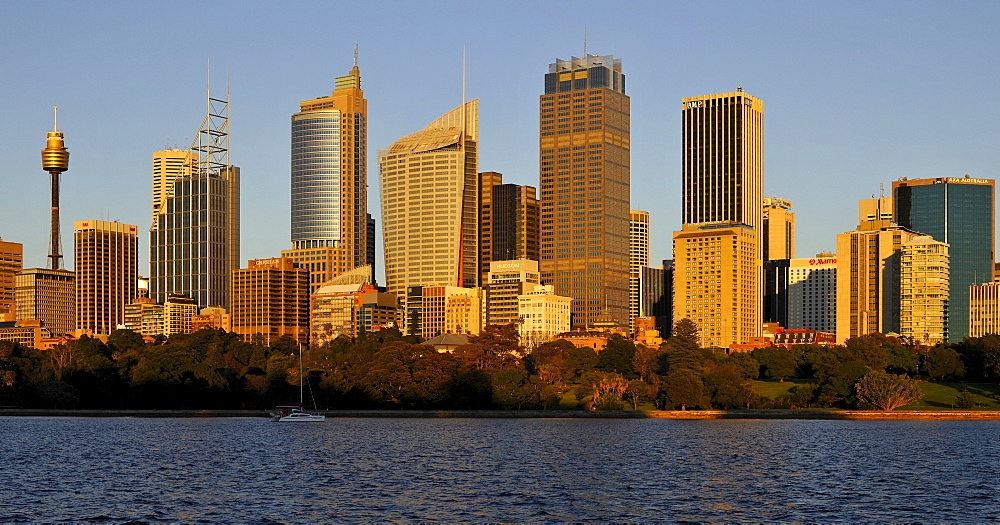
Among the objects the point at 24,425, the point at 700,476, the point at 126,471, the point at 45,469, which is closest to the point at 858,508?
the point at 700,476

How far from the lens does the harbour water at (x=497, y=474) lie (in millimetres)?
84062

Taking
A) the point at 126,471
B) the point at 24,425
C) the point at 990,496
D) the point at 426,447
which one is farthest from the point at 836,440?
the point at 24,425

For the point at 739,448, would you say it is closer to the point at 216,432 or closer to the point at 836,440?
the point at 836,440

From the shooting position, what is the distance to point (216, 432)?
168 meters

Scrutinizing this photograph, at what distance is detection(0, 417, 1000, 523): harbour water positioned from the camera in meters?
84.1

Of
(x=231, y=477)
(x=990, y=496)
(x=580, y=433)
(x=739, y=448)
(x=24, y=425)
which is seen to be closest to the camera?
(x=990, y=496)

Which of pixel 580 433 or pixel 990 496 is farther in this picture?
pixel 580 433

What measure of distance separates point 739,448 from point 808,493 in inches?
1740

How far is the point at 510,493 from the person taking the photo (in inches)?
3725

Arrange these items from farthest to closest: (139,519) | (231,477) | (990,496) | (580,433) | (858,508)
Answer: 1. (580,433)
2. (231,477)
3. (990,496)
4. (858,508)
5. (139,519)

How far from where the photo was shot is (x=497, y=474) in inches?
4296

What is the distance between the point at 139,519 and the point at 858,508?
46.5 m

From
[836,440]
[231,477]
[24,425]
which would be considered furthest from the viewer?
[24,425]

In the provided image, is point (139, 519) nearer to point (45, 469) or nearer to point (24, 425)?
point (45, 469)
